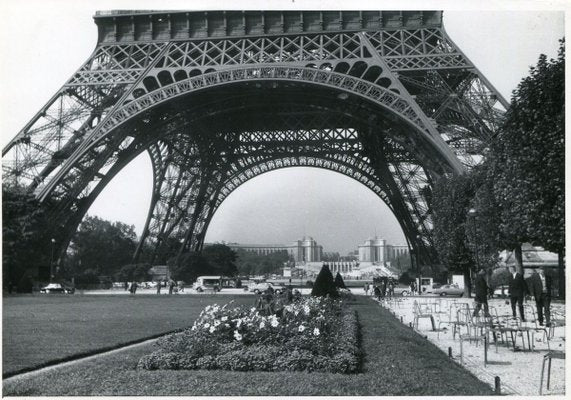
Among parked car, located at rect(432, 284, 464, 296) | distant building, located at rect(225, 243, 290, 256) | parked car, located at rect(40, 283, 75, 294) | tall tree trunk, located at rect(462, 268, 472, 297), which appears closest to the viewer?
tall tree trunk, located at rect(462, 268, 472, 297)

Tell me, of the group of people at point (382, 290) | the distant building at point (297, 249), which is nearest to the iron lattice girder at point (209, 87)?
the group of people at point (382, 290)

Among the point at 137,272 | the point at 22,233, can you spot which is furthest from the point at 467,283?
the point at 137,272

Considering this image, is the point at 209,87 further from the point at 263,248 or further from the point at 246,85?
the point at 263,248

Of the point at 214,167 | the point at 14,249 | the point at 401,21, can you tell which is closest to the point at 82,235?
the point at 214,167

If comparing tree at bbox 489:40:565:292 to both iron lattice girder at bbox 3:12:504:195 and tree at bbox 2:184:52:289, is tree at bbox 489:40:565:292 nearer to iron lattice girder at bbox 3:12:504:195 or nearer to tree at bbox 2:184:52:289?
iron lattice girder at bbox 3:12:504:195

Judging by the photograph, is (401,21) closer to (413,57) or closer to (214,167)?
(413,57)

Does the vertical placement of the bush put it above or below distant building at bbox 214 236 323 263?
below

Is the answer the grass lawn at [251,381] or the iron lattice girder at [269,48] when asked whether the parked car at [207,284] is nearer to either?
the iron lattice girder at [269,48]

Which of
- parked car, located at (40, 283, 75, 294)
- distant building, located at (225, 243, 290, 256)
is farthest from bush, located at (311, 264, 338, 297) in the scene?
distant building, located at (225, 243, 290, 256)
